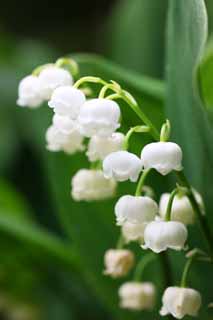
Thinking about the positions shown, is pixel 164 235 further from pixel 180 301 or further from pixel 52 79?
pixel 52 79

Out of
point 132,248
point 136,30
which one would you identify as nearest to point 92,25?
point 136,30

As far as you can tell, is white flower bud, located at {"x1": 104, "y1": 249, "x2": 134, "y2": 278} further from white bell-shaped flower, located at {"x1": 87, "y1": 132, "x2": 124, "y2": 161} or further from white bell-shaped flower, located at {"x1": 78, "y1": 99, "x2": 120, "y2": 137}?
white bell-shaped flower, located at {"x1": 78, "y1": 99, "x2": 120, "y2": 137}

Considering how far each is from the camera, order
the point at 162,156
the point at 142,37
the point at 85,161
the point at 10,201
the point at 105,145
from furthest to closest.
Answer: the point at 142,37, the point at 10,201, the point at 85,161, the point at 105,145, the point at 162,156

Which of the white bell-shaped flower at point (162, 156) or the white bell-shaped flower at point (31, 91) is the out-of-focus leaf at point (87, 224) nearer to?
the white bell-shaped flower at point (31, 91)

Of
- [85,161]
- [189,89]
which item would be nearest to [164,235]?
[189,89]

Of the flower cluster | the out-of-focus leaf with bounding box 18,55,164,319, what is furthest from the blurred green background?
the flower cluster

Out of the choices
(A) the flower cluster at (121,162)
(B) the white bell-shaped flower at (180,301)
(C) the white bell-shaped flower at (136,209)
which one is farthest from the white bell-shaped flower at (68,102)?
(B) the white bell-shaped flower at (180,301)
